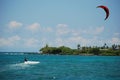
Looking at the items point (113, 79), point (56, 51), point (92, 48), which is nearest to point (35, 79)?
point (113, 79)

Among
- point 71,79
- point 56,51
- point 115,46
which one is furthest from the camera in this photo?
point 56,51

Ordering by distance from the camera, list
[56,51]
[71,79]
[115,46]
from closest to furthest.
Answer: [71,79] < [115,46] < [56,51]

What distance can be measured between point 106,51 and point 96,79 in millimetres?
146670

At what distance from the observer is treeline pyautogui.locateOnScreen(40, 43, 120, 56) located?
170250mm

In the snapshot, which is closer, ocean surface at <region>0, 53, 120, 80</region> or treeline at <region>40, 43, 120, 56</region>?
ocean surface at <region>0, 53, 120, 80</region>

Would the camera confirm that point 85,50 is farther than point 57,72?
Yes

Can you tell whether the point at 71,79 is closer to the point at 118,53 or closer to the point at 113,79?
the point at 113,79

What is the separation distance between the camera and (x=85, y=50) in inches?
6969

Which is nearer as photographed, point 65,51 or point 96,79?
point 96,79

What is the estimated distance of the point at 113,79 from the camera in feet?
93.3

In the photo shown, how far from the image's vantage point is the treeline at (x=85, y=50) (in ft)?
559

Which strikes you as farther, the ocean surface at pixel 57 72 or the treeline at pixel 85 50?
the treeline at pixel 85 50

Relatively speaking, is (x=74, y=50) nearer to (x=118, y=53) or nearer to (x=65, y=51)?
(x=65, y=51)

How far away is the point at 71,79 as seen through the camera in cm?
2683
